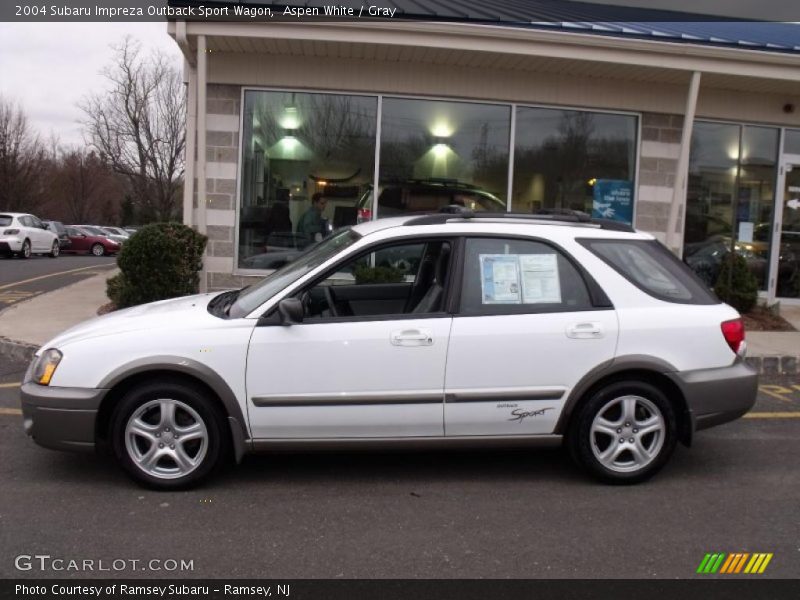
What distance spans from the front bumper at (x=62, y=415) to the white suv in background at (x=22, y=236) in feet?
73.4

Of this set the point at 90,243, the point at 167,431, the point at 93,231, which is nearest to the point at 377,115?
the point at 167,431

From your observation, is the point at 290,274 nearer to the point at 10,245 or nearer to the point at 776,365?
the point at 776,365

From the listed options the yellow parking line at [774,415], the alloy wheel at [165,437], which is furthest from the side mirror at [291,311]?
the yellow parking line at [774,415]

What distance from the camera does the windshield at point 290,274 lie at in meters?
Answer: 4.51

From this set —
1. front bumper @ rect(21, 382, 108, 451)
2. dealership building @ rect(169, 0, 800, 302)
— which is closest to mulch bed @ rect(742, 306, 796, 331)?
dealership building @ rect(169, 0, 800, 302)

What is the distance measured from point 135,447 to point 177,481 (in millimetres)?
309

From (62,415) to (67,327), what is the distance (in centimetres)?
519

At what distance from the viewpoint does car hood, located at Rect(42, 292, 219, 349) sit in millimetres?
4320

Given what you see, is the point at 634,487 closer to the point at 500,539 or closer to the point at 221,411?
the point at 500,539

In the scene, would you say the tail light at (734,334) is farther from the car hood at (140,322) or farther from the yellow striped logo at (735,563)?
the car hood at (140,322)

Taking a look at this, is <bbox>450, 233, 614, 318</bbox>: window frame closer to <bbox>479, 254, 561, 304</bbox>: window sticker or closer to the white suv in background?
<bbox>479, 254, 561, 304</bbox>: window sticker

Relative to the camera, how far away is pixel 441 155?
10656 millimetres

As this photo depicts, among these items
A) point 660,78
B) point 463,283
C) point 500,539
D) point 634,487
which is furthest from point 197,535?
point 660,78

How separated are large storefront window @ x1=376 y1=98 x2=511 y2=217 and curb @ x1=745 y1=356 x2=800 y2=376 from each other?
13.7 ft
